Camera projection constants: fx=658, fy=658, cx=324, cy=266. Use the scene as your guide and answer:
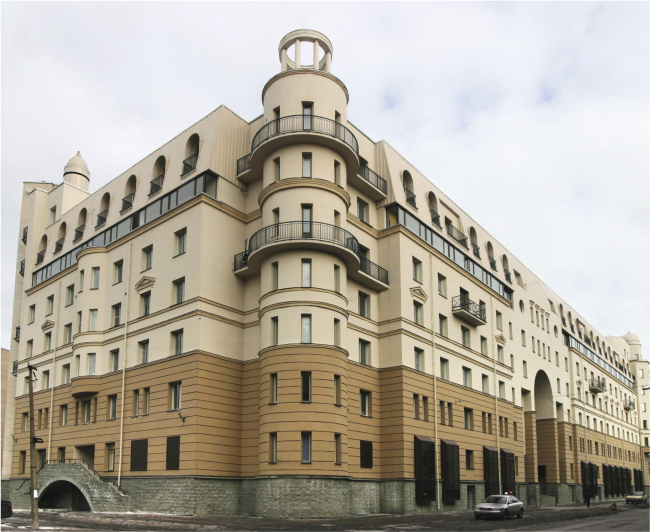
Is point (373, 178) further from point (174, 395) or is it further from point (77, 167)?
point (77, 167)

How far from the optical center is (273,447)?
35812 millimetres

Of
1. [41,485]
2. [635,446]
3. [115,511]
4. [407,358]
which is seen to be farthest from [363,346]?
[635,446]

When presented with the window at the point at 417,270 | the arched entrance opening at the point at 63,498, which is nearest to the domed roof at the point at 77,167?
the arched entrance opening at the point at 63,498

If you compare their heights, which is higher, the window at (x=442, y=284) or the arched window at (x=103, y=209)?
the arched window at (x=103, y=209)

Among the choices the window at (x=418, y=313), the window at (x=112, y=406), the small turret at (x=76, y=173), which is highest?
the small turret at (x=76, y=173)

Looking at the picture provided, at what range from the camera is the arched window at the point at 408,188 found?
49250 millimetres

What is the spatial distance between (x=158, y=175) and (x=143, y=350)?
1244 cm

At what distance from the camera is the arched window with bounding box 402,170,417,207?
49.2m

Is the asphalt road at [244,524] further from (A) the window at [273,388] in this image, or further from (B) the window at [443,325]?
(B) the window at [443,325]

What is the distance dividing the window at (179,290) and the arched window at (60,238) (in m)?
19.3

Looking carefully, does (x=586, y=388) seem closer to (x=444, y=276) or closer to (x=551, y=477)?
(x=551, y=477)

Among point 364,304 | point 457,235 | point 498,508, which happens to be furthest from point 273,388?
point 457,235

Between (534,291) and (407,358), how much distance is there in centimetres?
3499

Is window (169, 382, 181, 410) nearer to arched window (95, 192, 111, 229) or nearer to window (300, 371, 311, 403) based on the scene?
window (300, 371, 311, 403)
